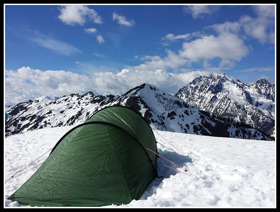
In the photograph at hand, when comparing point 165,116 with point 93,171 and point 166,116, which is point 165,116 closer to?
point 166,116

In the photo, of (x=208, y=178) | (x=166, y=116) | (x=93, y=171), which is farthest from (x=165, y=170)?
(x=166, y=116)

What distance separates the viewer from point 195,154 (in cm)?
1112

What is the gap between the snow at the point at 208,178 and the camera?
5850 mm

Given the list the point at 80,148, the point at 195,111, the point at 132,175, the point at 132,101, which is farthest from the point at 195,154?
the point at 195,111

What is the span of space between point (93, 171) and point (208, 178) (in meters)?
4.59

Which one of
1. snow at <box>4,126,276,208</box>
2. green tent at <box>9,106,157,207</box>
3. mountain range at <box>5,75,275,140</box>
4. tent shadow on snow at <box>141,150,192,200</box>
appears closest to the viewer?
snow at <box>4,126,276,208</box>

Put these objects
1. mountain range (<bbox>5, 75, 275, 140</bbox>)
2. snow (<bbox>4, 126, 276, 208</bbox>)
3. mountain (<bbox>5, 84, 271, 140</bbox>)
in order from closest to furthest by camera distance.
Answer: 1. snow (<bbox>4, 126, 276, 208</bbox>)
2. mountain (<bbox>5, 84, 271, 140</bbox>)
3. mountain range (<bbox>5, 75, 275, 140</bbox>)

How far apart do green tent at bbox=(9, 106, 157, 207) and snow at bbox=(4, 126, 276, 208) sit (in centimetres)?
52

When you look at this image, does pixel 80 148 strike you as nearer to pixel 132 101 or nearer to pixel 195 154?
pixel 195 154

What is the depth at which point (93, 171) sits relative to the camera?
6.61 metres

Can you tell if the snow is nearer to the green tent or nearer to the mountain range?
the green tent

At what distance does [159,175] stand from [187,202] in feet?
8.80

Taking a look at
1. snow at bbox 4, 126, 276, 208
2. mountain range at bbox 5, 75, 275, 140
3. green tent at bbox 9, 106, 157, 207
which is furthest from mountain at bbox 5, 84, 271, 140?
green tent at bbox 9, 106, 157, 207

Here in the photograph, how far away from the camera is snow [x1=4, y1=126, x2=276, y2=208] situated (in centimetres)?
585
